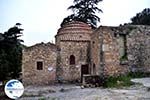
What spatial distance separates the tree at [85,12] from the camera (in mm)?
44094

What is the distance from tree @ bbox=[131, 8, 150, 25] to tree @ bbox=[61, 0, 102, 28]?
743 cm

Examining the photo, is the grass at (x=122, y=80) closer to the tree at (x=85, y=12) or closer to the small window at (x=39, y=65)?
the small window at (x=39, y=65)

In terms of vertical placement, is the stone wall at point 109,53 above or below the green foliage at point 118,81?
above

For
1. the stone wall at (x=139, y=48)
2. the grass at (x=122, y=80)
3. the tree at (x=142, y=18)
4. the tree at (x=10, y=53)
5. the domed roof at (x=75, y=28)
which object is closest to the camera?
the grass at (x=122, y=80)

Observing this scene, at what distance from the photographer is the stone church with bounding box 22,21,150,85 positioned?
2244 centimetres

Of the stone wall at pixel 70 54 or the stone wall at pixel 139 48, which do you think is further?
the stone wall at pixel 70 54

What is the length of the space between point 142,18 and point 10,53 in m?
22.8

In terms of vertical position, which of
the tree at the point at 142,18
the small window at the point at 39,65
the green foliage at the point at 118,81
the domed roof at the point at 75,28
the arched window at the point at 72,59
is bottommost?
the green foliage at the point at 118,81

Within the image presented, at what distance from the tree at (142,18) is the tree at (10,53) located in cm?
1964

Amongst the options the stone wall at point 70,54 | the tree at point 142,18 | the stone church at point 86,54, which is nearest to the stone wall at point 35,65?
the stone church at point 86,54

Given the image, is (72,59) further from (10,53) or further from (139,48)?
(10,53)

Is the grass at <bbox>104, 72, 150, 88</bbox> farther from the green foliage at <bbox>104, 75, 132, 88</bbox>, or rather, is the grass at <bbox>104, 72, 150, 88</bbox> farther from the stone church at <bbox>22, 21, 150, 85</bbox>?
the stone church at <bbox>22, 21, 150, 85</bbox>

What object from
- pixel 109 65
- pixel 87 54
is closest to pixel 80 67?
pixel 87 54

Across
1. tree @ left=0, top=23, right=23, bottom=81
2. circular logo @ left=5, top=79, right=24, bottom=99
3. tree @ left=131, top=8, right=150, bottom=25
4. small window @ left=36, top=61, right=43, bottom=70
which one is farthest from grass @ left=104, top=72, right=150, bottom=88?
tree @ left=131, top=8, right=150, bottom=25
